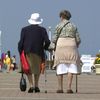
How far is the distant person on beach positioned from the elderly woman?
0.33m

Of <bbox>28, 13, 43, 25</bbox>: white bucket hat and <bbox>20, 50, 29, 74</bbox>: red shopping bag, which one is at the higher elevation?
<bbox>28, 13, 43, 25</bbox>: white bucket hat

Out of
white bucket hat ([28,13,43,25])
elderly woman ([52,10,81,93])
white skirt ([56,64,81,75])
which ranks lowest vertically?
white skirt ([56,64,81,75])

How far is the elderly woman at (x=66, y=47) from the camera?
49.9ft

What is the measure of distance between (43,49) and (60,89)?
1070mm

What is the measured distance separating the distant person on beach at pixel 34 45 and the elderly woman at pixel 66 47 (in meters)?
0.33

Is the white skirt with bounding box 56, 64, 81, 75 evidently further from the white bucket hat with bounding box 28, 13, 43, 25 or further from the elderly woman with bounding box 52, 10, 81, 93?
the white bucket hat with bounding box 28, 13, 43, 25

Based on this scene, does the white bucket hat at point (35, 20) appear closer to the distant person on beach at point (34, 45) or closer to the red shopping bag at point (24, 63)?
the distant person on beach at point (34, 45)

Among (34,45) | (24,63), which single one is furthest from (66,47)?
(24,63)

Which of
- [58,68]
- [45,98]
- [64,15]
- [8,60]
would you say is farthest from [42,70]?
[8,60]

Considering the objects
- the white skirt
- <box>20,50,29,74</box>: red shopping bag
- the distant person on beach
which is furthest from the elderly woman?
<box>20,50,29,74</box>: red shopping bag

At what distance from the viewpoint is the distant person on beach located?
607 inches

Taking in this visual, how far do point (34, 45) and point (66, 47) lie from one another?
78cm

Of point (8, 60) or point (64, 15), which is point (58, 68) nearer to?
point (64, 15)

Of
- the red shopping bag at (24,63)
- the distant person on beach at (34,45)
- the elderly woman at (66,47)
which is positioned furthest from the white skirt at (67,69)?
the red shopping bag at (24,63)
